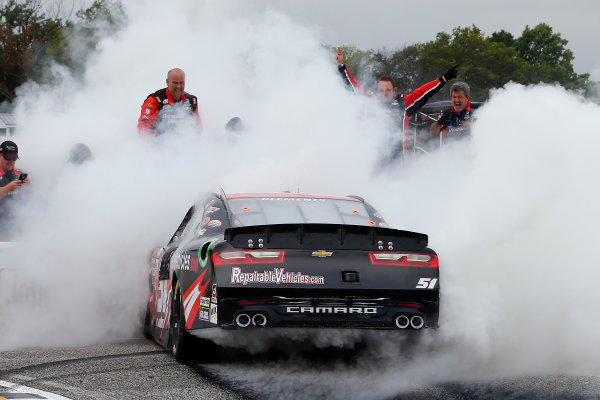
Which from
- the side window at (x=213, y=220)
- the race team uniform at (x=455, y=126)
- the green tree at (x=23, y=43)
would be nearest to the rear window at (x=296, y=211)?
the side window at (x=213, y=220)

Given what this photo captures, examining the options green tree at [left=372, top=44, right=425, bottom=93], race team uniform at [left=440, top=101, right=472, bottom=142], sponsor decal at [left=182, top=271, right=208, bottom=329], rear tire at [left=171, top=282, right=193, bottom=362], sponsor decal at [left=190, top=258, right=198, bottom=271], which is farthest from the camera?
green tree at [left=372, top=44, right=425, bottom=93]

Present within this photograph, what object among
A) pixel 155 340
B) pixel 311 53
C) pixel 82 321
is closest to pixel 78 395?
pixel 155 340

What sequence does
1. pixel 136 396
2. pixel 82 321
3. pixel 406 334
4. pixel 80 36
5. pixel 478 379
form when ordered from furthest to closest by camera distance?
pixel 80 36 < pixel 82 321 < pixel 406 334 < pixel 478 379 < pixel 136 396

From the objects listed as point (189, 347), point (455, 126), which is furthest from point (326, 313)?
point (455, 126)

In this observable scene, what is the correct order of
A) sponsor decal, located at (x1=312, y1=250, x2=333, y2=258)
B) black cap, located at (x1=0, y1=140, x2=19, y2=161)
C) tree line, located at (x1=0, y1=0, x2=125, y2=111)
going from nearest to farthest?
sponsor decal, located at (x1=312, y1=250, x2=333, y2=258) → black cap, located at (x1=0, y1=140, x2=19, y2=161) → tree line, located at (x1=0, y1=0, x2=125, y2=111)

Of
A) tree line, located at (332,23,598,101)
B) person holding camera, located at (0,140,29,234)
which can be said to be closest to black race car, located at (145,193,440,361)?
person holding camera, located at (0,140,29,234)

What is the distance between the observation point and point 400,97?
11969 mm

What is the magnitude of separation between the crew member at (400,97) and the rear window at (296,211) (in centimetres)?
344

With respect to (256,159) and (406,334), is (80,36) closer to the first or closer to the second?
(256,159)

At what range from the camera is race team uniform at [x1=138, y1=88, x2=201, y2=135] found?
12422mm

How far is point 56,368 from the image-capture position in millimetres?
7344

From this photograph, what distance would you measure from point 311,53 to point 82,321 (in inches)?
203

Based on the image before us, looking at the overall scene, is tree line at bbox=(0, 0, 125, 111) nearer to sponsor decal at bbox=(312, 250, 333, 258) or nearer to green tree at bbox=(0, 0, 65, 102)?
green tree at bbox=(0, 0, 65, 102)

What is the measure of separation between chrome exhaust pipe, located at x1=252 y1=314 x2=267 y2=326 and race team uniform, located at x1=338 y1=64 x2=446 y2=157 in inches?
205
